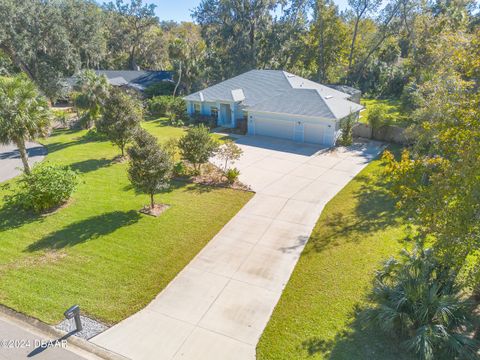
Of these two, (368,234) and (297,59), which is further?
(297,59)

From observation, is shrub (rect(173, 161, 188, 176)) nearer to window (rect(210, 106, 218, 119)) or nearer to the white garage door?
the white garage door

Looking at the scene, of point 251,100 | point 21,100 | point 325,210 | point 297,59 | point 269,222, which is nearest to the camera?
point 269,222

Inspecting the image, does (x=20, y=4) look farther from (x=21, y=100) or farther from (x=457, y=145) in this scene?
(x=457, y=145)

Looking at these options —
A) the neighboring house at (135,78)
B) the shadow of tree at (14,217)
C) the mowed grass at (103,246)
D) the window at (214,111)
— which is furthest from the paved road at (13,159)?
the neighboring house at (135,78)

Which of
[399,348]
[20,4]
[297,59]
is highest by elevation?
[20,4]

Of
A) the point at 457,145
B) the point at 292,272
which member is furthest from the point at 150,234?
the point at 457,145

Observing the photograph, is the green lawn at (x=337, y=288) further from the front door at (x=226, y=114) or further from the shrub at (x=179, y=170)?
the front door at (x=226, y=114)

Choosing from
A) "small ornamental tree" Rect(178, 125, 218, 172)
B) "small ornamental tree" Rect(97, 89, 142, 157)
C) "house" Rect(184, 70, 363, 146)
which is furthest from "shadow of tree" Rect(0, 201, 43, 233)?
"house" Rect(184, 70, 363, 146)
